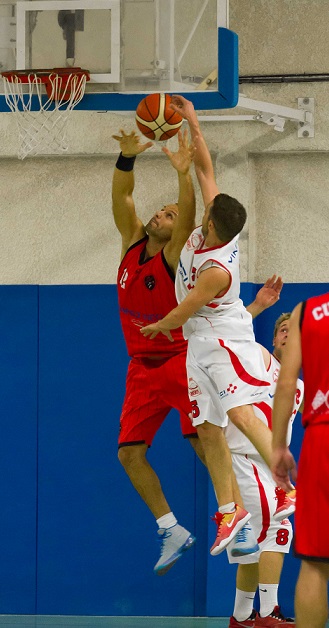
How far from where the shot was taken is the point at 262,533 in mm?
7449

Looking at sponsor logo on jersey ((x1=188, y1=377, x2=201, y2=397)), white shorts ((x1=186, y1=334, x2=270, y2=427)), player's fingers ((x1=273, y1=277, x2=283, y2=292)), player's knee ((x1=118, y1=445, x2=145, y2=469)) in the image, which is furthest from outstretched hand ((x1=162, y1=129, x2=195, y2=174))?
player's knee ((x1=118, y1=445, x2=145, y2=469))

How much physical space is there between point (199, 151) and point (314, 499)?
10.1 feet

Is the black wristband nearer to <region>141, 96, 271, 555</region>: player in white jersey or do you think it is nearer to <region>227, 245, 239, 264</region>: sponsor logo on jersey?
<region>141, 96, 271, 555</region>: player in white jersey

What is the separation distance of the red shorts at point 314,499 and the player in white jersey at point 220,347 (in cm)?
177

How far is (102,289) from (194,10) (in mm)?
2821

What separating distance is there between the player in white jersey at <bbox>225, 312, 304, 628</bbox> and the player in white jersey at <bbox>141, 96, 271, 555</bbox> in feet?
2.38

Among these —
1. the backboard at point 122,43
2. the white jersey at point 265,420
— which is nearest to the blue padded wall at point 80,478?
the white jersey at point 265,420

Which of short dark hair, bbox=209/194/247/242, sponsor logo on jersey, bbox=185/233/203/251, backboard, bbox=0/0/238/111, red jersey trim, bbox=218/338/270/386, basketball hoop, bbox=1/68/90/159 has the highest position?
backboard, bbox=0/0/238/111

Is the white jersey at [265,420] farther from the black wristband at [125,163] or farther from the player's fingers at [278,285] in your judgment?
the black wristband at [125,163]

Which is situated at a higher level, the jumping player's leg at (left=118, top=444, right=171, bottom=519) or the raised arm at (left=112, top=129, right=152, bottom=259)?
the raised arm at (left=112, top=129, right=152, bottom=259)

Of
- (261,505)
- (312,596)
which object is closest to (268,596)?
(261,505)

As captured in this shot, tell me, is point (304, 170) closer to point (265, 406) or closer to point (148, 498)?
point (265, 406)

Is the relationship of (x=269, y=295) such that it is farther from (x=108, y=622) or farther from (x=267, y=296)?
(x=108, y=622)

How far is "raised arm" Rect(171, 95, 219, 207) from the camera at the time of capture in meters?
6.84
